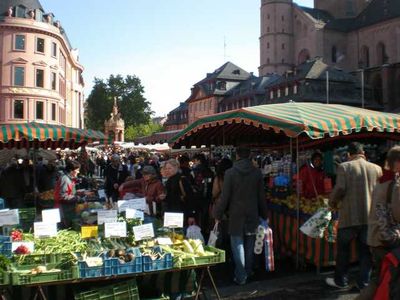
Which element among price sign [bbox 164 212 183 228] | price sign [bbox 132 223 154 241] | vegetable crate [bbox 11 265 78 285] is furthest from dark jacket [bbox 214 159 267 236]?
vegetable crate [bbox 11 265 78 285]

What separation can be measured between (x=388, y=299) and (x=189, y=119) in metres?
79.7

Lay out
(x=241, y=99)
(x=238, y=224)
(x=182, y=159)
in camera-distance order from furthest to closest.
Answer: (x=241, y=99) < (x=182, y=159) < (x=238, y=224)

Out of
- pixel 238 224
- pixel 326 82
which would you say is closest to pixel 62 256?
pixel 238 224

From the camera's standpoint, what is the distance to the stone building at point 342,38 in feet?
166

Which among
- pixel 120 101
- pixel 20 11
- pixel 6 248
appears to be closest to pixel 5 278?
pixel 6 248

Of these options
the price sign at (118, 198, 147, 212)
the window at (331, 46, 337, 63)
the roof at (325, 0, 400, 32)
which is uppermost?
the roof at (325, 0, 400, 32)

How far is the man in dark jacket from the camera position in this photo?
6074 millimetres

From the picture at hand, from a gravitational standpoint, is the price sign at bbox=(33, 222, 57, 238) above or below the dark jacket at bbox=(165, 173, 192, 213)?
below

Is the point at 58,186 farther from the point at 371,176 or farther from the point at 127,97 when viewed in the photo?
the point at 127,97

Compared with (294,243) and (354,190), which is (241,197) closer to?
(354,190)

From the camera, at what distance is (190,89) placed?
8081cm

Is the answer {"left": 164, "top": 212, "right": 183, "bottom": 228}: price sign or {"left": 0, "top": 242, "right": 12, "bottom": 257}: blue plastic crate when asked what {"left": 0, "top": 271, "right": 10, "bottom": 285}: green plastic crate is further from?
Result: {"left": 164, "top": 212, "right": 183, "bottom": 228}: price sign

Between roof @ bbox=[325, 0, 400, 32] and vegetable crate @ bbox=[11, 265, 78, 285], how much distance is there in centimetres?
5741

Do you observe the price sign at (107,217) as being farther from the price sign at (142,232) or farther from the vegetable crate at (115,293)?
the vegetable crate at (115,293)
